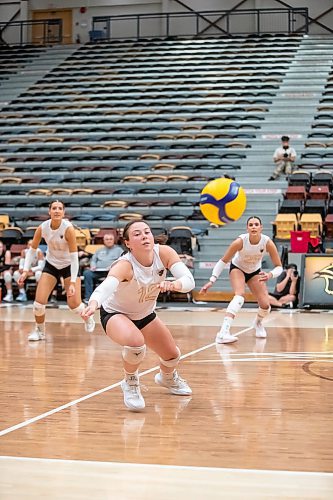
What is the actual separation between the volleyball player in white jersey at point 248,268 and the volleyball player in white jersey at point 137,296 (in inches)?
143

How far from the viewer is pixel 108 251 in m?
15.2

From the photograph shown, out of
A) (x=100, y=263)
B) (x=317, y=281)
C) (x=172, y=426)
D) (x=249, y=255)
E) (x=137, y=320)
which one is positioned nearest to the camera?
(x=172, y=426)

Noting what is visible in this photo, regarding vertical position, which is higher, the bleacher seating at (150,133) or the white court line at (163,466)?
the bleacher seating at (150,133)

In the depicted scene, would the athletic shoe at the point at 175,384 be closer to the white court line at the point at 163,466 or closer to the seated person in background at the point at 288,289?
the white court line at the point at 163,466

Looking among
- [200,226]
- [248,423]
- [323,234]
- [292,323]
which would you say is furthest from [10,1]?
[248,423]

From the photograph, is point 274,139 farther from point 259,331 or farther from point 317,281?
point 259,331

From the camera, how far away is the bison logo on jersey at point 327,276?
46.6 ft

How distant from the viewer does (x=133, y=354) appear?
5.32 meters

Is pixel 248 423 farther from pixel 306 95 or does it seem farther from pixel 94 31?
pixel 94 31

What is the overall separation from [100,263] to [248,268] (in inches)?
235

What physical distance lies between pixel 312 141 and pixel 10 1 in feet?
61.4

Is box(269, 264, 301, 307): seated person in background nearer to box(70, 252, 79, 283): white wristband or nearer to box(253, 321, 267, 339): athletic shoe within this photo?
box(253, 321, 267, 339): athletic shoe

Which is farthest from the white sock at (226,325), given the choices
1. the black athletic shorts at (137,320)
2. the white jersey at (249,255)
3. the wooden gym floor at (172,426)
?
the black athletic shorts at (137,320)

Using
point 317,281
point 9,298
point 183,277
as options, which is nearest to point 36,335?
point 183,277
